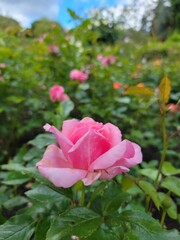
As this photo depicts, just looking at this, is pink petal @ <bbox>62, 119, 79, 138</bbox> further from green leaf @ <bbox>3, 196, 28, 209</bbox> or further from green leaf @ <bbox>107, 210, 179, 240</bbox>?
green leaf @ <bbox>3, 196, 28, 209</bbox>

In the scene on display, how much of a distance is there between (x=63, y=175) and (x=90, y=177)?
44mm

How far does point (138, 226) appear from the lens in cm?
53

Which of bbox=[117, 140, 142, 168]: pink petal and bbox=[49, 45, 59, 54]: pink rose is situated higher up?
bbox=[49, 45, 59, 54]: pink rose

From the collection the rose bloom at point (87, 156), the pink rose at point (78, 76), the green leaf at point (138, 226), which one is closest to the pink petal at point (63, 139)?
the rose bloom at point (87, 156)

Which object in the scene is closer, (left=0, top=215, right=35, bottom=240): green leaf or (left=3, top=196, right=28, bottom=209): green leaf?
(left=0, top=215, right=35, bottom=240): green leaf

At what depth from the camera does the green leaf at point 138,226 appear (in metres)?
0.51

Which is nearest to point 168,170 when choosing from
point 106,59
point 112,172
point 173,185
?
point 173,185

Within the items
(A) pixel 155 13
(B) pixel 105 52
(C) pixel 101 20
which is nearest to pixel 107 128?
(B) pixel 105 52

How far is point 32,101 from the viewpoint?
199 centimetres

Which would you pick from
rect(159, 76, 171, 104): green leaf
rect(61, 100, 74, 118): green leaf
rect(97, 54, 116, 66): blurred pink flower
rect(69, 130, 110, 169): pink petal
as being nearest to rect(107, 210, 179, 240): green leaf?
rect(69, 130, 110, 169): pink petal

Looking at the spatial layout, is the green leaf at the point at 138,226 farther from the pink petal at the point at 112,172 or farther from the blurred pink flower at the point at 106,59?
the blurred pink flower at the point at 106,59

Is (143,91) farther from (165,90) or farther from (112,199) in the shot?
(112,199)

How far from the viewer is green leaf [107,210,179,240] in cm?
51

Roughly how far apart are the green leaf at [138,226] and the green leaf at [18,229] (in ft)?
0.49
